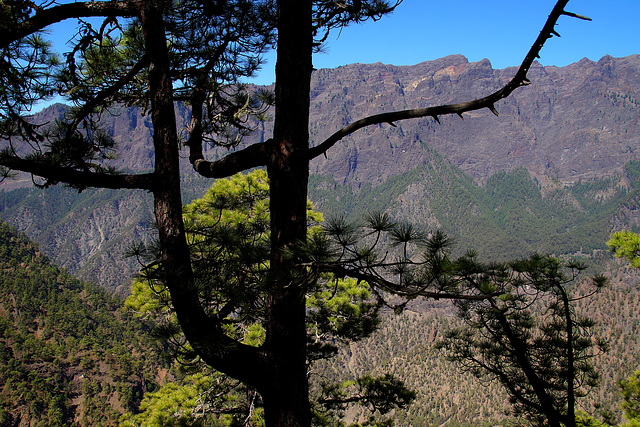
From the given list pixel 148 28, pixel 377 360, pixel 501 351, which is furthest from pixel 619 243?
pixel 377 360

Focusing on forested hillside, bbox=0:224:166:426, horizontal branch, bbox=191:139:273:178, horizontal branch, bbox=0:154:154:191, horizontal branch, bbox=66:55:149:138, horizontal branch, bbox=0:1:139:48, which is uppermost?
horizontal branch, bbox=0:1:139:48

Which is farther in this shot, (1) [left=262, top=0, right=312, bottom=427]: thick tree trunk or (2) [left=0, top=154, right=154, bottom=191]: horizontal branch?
(1) [left=262, top=0, right=312, bottom=427]: thick tree trunk

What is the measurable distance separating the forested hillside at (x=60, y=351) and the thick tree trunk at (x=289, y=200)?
66274mm

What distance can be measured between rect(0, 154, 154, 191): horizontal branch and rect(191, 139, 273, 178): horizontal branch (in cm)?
50

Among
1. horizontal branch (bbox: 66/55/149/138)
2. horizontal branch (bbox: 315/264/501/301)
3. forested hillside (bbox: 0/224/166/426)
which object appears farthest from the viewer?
forested hillside (bbox: 0/224/166/426)

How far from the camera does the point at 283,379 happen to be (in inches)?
100

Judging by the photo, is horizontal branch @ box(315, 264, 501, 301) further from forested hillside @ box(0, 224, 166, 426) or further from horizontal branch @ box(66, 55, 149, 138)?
forested hillside @ box(0, 224, 166, 426)

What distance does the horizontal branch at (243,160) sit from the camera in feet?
8.59

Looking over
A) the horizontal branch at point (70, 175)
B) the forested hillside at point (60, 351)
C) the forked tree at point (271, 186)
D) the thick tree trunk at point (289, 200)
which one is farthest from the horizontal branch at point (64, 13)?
the forested hillside at point (60, 351)

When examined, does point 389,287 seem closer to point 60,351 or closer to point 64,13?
point 64,13

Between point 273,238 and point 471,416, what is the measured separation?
9536 cm

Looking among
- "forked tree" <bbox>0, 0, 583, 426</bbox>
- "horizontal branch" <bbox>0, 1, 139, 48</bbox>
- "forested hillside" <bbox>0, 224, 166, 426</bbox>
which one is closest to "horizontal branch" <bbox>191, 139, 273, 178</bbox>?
"forked tree" <bbox>0, 0, 583, 426</bbox>

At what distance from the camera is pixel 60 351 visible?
76250 mm

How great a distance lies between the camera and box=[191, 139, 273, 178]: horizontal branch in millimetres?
2619
